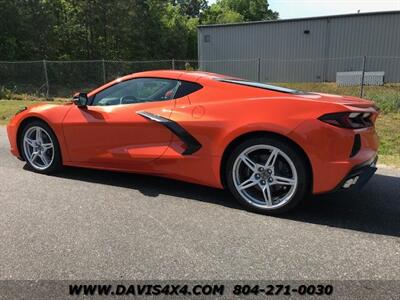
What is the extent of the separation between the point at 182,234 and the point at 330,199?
1.86 m

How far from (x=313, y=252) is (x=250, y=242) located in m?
0.51

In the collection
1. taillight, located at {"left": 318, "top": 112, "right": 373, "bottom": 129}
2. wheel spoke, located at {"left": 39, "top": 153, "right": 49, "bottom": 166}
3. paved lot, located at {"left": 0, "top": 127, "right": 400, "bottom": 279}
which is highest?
taillight, located at {"left": 318, "top": 112, "right": 373, "bottom": 129}

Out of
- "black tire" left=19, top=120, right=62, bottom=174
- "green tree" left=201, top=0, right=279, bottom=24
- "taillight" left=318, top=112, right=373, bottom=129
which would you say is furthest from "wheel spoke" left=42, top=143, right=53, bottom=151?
"green tree" left=201, top=0, right=279, bottom=24

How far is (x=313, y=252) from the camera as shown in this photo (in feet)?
11.7

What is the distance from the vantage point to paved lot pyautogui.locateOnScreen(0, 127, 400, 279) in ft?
10.8

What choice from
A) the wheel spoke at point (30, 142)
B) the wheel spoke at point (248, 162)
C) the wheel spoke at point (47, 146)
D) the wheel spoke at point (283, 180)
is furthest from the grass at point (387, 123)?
the wheel spoke at point (30, 142)

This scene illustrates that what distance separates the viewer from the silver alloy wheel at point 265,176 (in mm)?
4297

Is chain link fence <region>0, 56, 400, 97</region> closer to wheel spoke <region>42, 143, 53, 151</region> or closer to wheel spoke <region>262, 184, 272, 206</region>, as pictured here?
wheel spoke <region>42, 143, 53, 151</region>

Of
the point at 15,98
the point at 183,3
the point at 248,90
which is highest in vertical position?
the point at 183,3

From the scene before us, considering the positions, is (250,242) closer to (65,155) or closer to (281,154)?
(281,154)

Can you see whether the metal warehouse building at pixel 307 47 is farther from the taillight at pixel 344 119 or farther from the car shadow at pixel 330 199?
the taillight at pixel 344 119

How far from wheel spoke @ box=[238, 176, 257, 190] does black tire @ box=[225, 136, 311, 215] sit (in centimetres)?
7

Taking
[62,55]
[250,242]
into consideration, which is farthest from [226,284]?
[62,55]

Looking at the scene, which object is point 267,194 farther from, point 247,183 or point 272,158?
point 272,158
